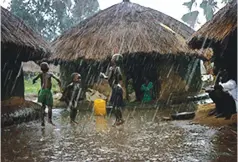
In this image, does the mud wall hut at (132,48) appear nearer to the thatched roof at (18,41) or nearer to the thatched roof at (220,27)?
the thatched roof at (18,41)

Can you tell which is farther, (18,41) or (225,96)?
(18,41)

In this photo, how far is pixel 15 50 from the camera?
8.98m

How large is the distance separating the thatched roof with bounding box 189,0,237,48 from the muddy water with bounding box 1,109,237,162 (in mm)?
1915

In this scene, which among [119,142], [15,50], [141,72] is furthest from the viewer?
[141,72]

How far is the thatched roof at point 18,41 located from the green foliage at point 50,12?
51.3ft

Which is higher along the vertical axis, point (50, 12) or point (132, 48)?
point (50, 12)

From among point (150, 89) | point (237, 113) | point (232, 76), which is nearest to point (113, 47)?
point (150, 89)

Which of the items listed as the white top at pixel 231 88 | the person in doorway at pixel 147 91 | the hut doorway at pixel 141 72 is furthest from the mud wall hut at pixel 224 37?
the hut doorway at pixel 141 72

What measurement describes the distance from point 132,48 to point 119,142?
22.5 feet

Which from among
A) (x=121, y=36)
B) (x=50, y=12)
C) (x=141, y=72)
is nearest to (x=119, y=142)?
(x=121, y=36)

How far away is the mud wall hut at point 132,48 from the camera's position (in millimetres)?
12430

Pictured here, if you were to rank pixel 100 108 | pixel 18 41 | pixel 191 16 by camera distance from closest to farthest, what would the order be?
pixel 18 41 → pixel 100 108 → pixel 191 16

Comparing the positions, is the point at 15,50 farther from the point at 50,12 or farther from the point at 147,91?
the point at 50,12

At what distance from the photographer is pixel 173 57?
1351 cm
